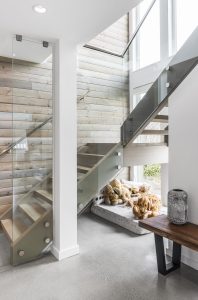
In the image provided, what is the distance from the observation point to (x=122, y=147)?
314cm

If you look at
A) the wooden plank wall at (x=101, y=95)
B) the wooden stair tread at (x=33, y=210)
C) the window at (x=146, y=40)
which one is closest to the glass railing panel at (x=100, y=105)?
the wooden plank wall at (x=101, y=95)

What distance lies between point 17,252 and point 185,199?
5.88 ft

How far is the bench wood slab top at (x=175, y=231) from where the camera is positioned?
6.11ft

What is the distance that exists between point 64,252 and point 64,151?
1.10m

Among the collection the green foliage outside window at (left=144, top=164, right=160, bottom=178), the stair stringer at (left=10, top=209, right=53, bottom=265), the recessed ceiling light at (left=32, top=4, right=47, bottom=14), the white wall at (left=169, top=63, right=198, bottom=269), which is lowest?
the stair stringer at (left=10, top=209, right=53, bottom=265)

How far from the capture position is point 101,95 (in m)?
3.60

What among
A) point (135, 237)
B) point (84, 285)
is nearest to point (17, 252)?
point (84, 285)

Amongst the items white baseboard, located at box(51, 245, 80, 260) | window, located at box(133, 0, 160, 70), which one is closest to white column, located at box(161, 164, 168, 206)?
window, located at box(133, 0, 160, 70)

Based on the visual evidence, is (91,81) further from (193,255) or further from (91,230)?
(193,255)

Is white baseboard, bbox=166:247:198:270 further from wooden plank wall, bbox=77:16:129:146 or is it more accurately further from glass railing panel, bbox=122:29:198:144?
wooden plank wall, bbox=77:16:129:146

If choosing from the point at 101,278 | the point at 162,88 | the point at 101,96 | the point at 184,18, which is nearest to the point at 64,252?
the point at 101,278

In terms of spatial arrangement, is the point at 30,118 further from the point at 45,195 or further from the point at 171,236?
the point at 171,236

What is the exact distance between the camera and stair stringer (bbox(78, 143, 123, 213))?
2836mm

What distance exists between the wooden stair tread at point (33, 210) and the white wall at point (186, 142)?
5.00 feet
